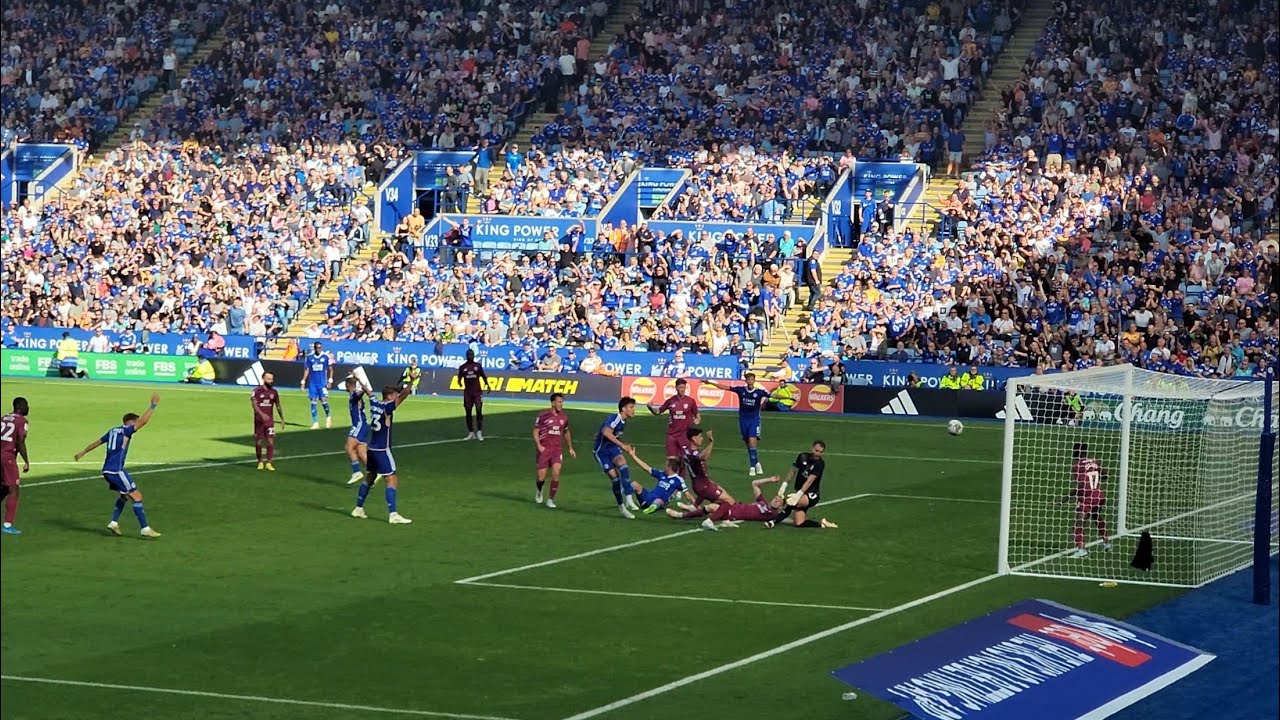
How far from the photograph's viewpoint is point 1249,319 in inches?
1767

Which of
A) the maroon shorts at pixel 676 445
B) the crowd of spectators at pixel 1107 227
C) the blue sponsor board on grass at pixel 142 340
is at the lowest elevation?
the maroon shorts at pixel 676 445

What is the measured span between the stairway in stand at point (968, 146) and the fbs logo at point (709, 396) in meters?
1.47

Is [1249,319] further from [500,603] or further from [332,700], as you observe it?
[332,700]

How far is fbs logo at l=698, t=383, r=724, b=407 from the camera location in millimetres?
47781

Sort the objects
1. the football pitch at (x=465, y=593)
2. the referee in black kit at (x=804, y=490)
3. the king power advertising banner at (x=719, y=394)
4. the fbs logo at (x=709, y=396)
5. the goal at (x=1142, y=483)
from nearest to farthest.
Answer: the football pitch at (x=465, y=593), the goal at (x=1142, y=483), the referee in black kit at (x=804, y=490), the king power advertising banner at (x=719, y=394), the fbs logo at (x=709, y=396)

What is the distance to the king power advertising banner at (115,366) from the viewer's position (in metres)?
54.2

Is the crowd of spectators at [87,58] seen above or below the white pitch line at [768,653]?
above

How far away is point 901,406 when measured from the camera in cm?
4634

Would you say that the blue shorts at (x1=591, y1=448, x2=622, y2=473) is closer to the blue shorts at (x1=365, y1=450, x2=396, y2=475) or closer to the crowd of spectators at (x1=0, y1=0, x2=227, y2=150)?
the blue shorts at (x1=365, y1=450, x2=396, y2=475)

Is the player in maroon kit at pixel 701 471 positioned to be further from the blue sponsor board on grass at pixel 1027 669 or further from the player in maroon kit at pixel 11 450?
the player in maroon kit at pixel 11 450

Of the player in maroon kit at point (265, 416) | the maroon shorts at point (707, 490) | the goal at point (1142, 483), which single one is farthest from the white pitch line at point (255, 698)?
the player in maroon kit at point (265, 416)

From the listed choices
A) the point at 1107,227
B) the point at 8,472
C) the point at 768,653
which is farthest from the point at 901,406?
the point at 768,653

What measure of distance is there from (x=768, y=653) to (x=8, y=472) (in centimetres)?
1105

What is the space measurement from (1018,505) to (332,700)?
597 inches
